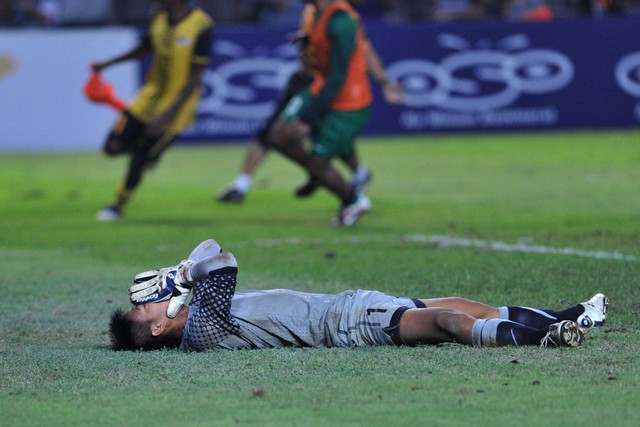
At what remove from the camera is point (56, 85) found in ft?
73.6

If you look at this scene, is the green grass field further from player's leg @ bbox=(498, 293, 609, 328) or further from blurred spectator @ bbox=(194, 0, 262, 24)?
blurred spectator @ bbox=(194, 0, 262, 24)

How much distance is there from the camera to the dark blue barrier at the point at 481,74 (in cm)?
2175

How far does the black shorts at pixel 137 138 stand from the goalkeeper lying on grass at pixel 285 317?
6.69 m

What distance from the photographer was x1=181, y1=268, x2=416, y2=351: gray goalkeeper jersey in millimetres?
6188

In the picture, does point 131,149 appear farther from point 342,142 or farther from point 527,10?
point 527,10

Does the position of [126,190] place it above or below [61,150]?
above

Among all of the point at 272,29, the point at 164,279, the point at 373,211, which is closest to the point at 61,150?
the point at 272,29

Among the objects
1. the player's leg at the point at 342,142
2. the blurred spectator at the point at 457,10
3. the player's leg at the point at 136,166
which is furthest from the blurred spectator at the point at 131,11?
the player's leg at the point at 342,142

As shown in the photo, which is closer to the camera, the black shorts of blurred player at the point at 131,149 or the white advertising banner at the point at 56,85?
the black shorts of blurred player at the point at 131,149

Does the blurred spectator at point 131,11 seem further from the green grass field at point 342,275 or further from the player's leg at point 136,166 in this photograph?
the player's leg at point 136,166

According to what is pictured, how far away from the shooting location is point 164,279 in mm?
6320

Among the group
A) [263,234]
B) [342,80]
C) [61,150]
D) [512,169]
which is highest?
[342,80]

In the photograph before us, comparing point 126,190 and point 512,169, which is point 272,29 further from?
point 126,190

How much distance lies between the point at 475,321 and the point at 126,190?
7.48 meters
